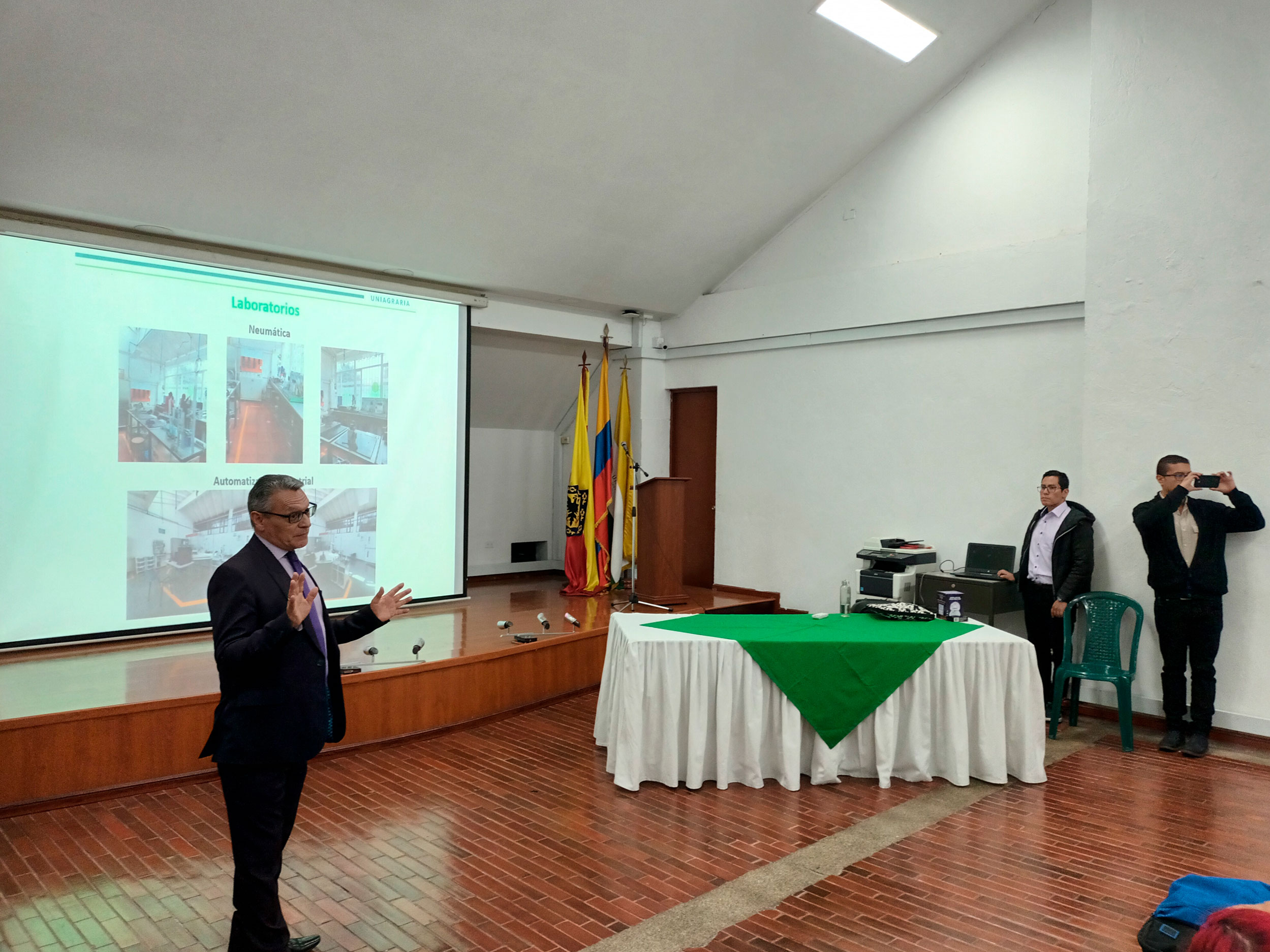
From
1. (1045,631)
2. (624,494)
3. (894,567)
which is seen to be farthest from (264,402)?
(1045,631)

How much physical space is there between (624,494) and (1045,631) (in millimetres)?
4418

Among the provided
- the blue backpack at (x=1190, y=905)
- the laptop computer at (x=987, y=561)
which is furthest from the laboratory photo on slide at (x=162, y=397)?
the blue backpack at (x=1190, y=905)

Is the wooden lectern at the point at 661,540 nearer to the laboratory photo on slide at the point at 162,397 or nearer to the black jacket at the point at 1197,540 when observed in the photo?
the laboratory photo on slide at the point at 162,397

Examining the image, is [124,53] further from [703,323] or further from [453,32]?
[703,323]

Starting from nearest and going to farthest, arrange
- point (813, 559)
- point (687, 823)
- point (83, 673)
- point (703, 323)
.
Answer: point (687, 823)
point (83, 673)
point (813, 559)
point (703, 323)

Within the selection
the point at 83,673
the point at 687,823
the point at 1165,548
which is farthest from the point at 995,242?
the point at 83,673

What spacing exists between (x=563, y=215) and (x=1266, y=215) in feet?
15.9

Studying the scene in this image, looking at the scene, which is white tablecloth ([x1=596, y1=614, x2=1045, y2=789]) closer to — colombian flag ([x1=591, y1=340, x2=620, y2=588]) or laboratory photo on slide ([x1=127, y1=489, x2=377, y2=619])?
laboratory photo on slide ([x1=127, y1=489, x2=377, y2=619])

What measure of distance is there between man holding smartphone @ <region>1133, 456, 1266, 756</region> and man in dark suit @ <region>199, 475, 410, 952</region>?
490 centimetres

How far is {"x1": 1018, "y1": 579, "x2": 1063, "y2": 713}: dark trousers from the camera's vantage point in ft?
19.7

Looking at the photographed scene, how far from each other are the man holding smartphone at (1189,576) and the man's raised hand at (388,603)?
14.9 ft

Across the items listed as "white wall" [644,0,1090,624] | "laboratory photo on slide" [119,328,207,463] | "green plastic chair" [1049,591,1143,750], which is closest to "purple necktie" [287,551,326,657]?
"laboratory photo on slide" [119,328,207,463]

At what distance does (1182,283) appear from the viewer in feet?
18.4

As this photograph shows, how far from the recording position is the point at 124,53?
4.84 metres
